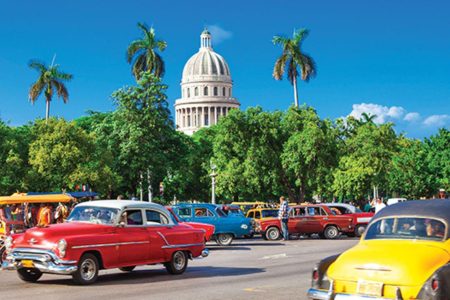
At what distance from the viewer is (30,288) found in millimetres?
13719

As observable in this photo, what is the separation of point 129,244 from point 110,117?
102 feet

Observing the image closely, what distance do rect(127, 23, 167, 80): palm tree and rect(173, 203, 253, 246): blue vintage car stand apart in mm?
28622

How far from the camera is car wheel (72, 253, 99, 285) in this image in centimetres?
1403

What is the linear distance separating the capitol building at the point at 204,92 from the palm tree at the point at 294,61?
302 feet

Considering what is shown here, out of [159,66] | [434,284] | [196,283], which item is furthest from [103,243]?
[159,66]

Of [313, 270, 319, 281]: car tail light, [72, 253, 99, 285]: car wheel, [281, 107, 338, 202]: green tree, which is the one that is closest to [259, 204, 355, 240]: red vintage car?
[72, 253, 99, 285]: car wheel

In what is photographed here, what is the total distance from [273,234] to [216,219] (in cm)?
541

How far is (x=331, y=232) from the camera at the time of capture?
1244 inches

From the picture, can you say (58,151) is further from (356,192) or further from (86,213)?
(86,213)

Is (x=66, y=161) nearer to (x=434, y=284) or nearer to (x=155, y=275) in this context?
(x=155, y=275)

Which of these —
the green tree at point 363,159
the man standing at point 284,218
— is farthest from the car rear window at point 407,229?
the green tree at point 363,159

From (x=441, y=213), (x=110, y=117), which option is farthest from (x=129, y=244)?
(x=110, y=117)

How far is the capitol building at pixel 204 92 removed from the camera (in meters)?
156

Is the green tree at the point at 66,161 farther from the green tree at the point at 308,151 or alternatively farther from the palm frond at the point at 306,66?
the palm frond at the point at 306,66
